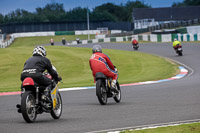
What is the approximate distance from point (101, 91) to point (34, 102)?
306 cm

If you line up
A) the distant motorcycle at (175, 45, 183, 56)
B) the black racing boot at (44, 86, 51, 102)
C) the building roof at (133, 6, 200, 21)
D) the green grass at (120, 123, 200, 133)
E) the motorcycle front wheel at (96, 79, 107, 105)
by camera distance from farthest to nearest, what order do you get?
the building roof at (133, 6, 200, 21)
the distant motorcycle at (175, 45, 183, 56)
the motorcycle front wheel at (96, 79, 107, 105)
the black racing boot at (44, 86, 51, 102)
the green grass at (120, 123, 200, 133)

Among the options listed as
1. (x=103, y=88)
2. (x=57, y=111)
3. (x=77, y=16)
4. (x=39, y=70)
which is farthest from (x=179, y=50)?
(x=77, y=16)

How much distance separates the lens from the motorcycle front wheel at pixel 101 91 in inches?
424

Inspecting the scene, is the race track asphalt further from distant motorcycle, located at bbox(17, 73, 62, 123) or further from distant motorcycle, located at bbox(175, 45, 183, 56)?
distant motorcycle, located at bbox(175, 45, 183, 56)

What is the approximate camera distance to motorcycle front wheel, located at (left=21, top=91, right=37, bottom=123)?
7.70m

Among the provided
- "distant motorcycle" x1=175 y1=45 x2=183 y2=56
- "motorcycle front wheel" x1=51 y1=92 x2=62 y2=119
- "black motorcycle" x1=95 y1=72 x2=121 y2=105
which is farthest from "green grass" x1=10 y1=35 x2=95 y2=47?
"motorcycle front wheel" x1=51 y1=92 x2=62 y2=119

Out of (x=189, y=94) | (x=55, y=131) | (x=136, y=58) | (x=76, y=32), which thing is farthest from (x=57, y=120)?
(x=76, y=32)

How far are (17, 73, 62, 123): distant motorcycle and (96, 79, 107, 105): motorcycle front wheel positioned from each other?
2.10 m

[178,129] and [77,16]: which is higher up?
[77,16]

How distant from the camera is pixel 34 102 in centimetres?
813

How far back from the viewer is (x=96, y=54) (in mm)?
11609

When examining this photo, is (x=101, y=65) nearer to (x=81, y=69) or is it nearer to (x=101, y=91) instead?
(x=101, y=91)

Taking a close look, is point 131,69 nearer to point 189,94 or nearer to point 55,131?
point 189,94

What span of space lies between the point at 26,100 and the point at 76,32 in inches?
3978
